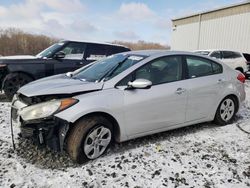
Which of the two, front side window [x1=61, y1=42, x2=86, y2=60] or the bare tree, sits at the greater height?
the bare tree

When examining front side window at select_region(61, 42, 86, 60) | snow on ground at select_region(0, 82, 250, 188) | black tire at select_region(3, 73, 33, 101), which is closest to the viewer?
snow on ground at select_region(0, 82, 250, 188)

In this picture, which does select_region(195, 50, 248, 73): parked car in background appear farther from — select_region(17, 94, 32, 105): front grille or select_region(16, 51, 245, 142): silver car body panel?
A: select_region(17, 94, 32, 105): front grille

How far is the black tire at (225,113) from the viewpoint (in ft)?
17.4

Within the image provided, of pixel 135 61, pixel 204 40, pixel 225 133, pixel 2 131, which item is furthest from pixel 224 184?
pixel 204 40

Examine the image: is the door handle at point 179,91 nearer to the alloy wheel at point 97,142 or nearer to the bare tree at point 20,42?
the alloy wheel at point 97,142

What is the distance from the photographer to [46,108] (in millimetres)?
3605

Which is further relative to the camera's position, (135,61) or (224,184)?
(135,61)

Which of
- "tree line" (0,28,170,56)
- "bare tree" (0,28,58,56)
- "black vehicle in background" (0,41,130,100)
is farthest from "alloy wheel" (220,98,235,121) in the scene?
"bare tree" (0,28,58,56)

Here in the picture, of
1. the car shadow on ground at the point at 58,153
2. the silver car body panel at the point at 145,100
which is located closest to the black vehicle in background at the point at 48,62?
the silver car body panel at the point at 145,100

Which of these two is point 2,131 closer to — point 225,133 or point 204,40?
point 225,133

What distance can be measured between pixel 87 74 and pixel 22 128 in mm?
1402

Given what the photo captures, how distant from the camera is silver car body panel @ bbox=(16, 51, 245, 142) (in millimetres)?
3762

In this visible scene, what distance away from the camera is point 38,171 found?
351 centimetres

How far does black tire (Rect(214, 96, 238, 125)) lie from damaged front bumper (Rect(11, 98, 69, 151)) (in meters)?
3.07
